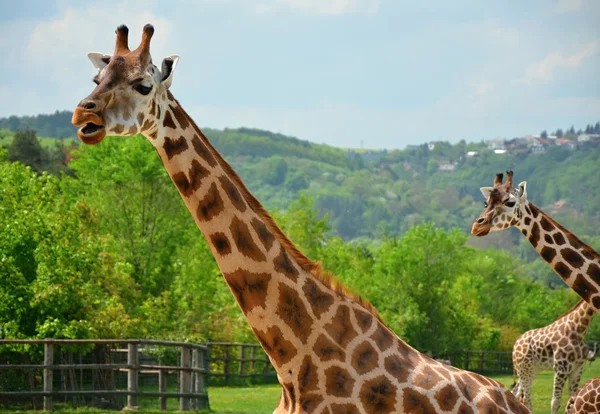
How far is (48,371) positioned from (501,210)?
398 inches

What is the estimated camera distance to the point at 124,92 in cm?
525

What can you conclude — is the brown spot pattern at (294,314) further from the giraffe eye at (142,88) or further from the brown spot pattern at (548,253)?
the brown spot pattern at (548,253)

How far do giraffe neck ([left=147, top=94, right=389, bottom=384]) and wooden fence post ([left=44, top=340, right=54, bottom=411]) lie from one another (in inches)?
504

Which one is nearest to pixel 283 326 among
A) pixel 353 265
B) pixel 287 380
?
pixel 287 380

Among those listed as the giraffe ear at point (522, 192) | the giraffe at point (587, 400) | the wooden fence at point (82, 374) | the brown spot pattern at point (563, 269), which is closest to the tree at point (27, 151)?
the wooden fence at point (82, 374)

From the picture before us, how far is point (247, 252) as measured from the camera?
5855mm

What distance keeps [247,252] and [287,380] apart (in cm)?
82

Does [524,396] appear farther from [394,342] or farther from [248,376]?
[248,376]

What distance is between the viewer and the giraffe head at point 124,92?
505cm

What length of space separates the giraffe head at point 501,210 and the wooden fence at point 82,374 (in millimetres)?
8870

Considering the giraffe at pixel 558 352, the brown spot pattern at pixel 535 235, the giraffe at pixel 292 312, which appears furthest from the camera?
the giraffe at pixel 558 352

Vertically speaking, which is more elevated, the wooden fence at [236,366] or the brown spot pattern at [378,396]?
the brown spot pattern at [378,396]

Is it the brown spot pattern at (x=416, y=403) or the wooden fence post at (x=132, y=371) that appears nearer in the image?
the brown spot pattern at (x=416, y=403)

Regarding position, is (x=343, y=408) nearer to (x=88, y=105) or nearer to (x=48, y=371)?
(x=88, y=105)
